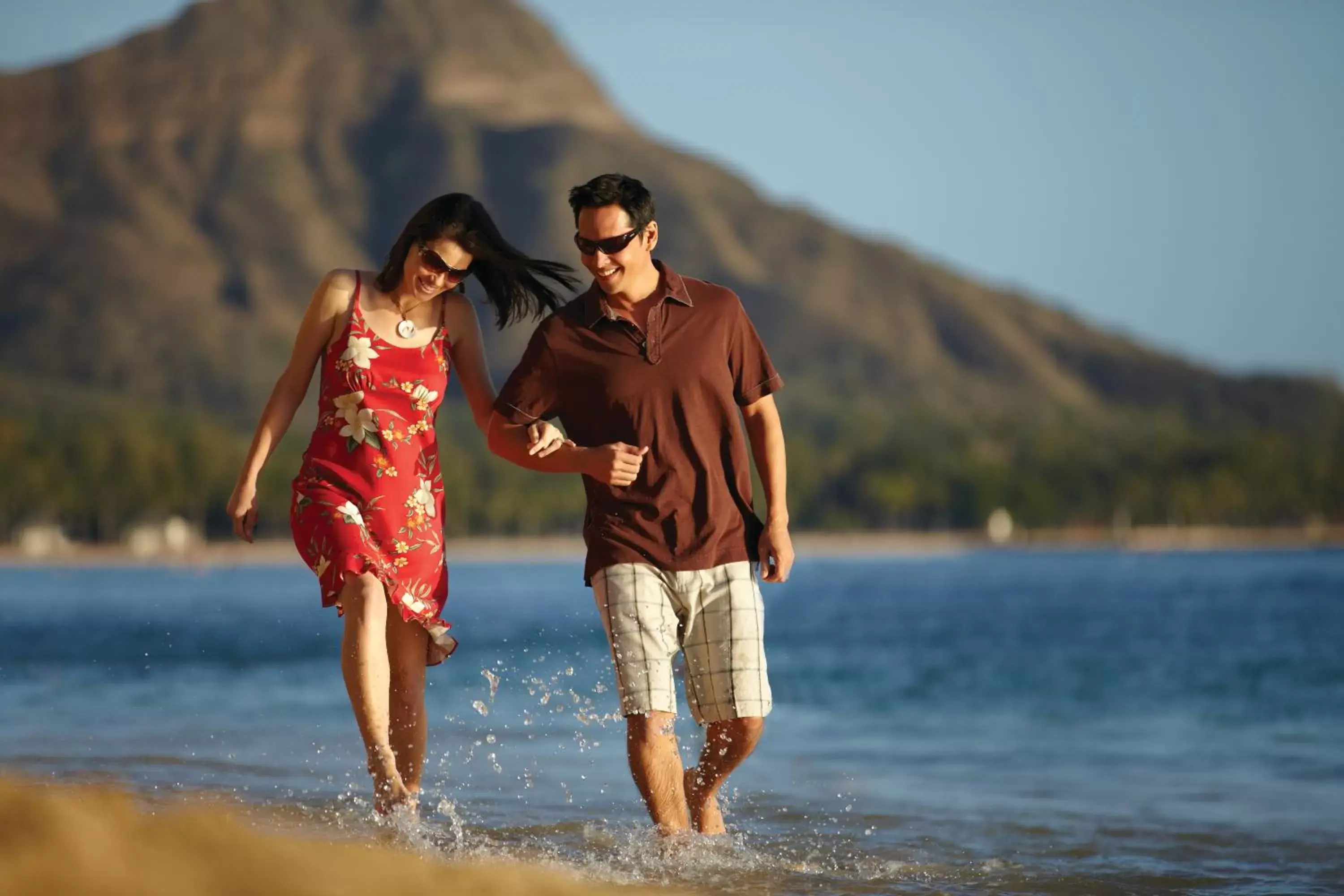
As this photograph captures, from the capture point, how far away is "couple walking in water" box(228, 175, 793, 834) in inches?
210

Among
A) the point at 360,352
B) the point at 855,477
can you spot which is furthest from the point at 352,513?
the point at 855,477

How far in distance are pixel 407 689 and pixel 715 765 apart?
3.32 feet

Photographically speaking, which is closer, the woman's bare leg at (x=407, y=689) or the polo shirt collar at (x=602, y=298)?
the polo shirt collar at (x=602, y=298)

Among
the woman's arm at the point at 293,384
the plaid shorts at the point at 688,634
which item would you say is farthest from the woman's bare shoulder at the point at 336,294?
the plaid shorts at the point at 688,634

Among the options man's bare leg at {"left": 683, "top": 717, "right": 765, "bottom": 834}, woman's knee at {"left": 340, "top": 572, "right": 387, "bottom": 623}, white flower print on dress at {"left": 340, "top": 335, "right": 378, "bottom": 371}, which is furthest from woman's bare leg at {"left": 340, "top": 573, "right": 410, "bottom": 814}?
man's bare leg at {"left": 683, "top": 717, "right": 765, "bottom": 834}

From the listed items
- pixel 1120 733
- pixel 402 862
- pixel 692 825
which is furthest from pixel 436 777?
pixel 1120 733

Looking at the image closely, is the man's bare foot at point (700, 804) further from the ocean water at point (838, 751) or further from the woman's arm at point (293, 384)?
the woman's arm at point (293, 384)

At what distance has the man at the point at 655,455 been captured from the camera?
5.31m

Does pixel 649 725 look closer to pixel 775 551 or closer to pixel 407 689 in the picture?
pixel 775 551

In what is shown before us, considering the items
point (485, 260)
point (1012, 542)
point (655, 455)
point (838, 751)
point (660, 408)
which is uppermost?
point (485, 260)

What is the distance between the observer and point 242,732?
12.2 m

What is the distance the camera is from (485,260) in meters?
5.80

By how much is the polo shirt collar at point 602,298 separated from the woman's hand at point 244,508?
1220 mm

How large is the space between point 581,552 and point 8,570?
46687mm
